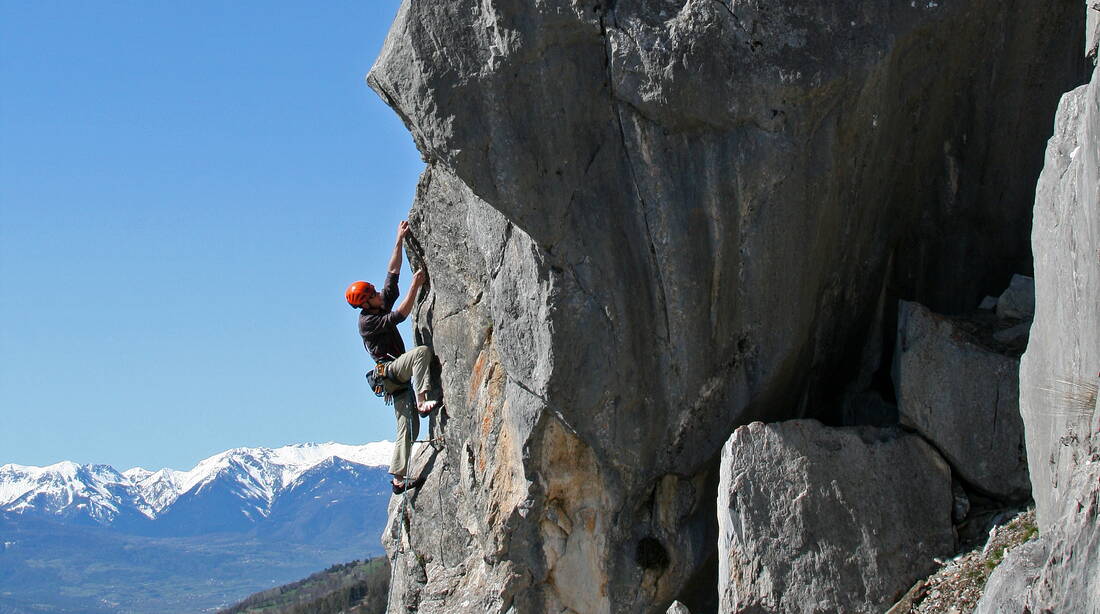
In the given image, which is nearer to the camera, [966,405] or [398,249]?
[966,405]

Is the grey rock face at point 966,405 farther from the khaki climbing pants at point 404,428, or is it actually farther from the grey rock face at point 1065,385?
the khaki climbing pants at point 404,428

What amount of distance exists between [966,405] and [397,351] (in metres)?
10.8

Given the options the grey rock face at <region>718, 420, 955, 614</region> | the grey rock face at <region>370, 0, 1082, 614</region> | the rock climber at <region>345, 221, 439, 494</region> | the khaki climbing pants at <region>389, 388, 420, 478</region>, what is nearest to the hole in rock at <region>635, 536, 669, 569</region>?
the grey rock face at <region>370, 0, 1082, 614</region>

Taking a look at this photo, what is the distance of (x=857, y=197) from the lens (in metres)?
17.7

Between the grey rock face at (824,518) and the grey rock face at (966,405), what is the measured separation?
34 centimetres

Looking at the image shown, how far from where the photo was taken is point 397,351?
22984 millimetres

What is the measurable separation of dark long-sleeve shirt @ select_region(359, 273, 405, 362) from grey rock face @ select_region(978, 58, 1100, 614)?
39.5 ft

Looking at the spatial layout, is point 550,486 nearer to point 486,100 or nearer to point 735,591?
point 735,591

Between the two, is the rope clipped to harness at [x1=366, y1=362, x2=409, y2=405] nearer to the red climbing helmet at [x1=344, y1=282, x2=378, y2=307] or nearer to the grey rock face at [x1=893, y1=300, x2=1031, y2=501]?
the red climbing helmet at [x1=344, y1=282, x2=378, y2=307]

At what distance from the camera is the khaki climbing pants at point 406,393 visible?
22.2 meters

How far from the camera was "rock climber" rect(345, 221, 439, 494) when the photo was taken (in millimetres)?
22172

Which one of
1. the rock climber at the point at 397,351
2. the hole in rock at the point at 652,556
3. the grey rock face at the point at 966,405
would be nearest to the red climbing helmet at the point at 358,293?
the rock climber at the point at 397,351

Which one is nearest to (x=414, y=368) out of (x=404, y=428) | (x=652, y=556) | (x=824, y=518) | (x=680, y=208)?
(x=404, y=428)

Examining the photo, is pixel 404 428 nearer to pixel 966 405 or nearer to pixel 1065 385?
pixel 966 405
